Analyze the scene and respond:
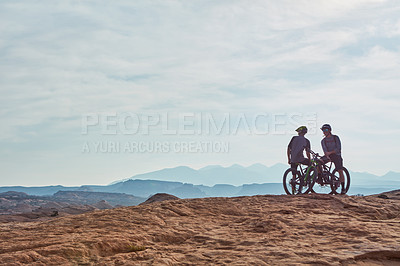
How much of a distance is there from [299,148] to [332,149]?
4.12 ft

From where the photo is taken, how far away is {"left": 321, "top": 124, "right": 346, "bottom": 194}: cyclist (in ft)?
42.6

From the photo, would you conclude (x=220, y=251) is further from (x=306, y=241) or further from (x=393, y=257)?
(x=393, y=257)

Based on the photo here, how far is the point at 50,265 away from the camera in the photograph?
16.7ft

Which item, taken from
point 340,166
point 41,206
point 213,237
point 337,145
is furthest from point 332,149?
point 41,206

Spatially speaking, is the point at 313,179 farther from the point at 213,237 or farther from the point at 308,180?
the point at 213,237

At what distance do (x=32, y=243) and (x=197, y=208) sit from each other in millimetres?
4278

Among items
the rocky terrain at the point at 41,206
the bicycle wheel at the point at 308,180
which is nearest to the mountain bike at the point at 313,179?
the bicycle wheel at the point at 308,180

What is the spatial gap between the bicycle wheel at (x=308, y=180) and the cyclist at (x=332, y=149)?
774mm

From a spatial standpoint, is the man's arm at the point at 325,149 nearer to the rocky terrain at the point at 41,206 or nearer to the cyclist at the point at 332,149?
the cyclist at the point at 332,149

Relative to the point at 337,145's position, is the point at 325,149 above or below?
below

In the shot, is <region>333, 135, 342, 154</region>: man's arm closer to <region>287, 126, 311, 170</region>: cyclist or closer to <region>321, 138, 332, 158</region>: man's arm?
<region>321, 138, 332, 158</region>: man's arm

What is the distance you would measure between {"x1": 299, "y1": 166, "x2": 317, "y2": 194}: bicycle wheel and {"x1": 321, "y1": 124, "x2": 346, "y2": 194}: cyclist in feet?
2.54

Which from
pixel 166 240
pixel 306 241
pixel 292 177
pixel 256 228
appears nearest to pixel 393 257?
pixel 306 241

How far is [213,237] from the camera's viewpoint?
6.54 m
